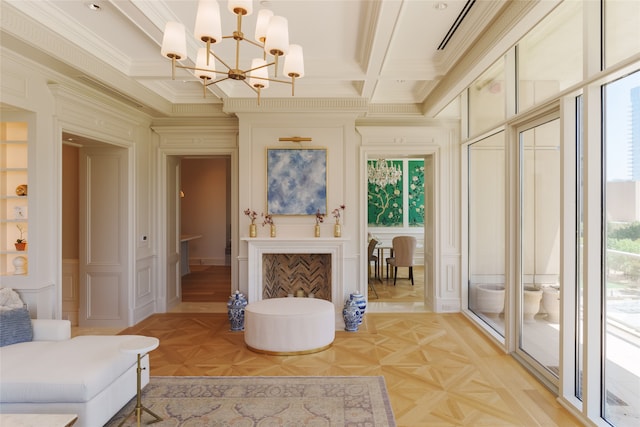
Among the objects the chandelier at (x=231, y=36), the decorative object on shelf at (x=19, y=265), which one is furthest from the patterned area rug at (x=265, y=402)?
the chandelier at (x=231, y=36)

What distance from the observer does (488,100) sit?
4.50 meters

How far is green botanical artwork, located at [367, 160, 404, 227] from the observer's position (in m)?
9.84

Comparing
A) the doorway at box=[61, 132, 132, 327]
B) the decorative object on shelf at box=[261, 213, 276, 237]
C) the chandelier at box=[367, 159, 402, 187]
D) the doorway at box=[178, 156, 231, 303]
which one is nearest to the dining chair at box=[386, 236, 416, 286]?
the chandelier at box=[367, 159, 402, 187]

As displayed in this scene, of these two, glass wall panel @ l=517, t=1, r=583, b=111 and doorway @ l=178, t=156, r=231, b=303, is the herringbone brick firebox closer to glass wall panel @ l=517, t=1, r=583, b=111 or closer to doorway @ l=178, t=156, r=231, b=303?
glass wall panel @ l=517, t=1, r=583, b=111

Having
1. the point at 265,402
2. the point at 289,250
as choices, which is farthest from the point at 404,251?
the point at 265,402

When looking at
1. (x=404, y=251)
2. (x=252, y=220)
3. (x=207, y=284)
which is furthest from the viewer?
(x=207, y=284)

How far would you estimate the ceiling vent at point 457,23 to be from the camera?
2931 millimetres

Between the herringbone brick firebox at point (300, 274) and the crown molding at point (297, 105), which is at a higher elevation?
the crown molding at point (297, 105)

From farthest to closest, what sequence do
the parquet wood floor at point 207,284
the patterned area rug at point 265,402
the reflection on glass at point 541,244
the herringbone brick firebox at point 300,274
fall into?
the parquet wood floor at point 207,284 < the herringbone brick firebox at point 300,274 < the reflection on glass at point 541,244 < the patterned area rug at point 265,402

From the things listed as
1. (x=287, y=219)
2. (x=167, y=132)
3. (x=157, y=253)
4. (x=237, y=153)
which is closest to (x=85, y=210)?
(x=157, y=253)

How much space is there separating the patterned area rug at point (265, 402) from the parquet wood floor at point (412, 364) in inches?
5.6

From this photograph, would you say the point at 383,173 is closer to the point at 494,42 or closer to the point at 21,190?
the point at 494,42

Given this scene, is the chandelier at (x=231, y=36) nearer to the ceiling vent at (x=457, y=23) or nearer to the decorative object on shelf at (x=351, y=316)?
the ceiling vent at (x=457, y=23)

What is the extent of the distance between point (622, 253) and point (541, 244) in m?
1.03
